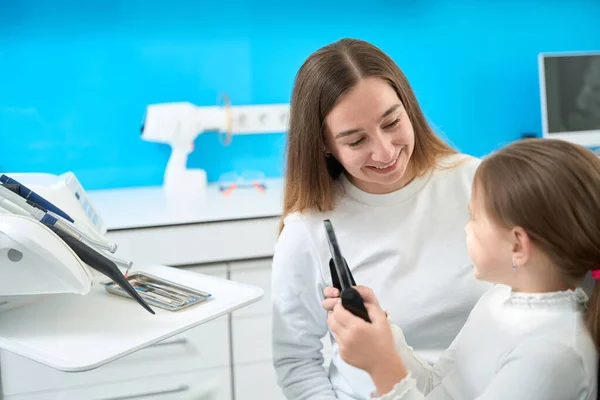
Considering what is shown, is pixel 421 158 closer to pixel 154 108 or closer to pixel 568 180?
pixel 568 180

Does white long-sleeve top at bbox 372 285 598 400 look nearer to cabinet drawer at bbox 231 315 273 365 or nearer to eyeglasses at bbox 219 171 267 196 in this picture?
cabinet drawer at bbox 231 315 273 365

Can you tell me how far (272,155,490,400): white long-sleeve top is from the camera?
44.1 inches

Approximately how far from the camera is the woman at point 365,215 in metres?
1.08

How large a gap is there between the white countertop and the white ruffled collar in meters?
1.08

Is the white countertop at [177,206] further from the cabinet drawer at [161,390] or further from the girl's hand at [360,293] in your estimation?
the girl's hand at [360,293]

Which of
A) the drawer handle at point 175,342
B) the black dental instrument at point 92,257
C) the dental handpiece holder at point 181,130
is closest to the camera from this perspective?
the black dental instrument at point 92,257

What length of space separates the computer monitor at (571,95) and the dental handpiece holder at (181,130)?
1308mm

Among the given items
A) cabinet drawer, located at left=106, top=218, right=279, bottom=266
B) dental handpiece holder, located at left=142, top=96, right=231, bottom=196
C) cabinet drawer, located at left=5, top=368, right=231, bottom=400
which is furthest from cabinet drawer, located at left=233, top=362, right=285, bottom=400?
dental handpiece holder, located at left=142, top=96, right=231, bottom=196

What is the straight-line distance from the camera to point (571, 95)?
8.24ft

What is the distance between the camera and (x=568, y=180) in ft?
2.47

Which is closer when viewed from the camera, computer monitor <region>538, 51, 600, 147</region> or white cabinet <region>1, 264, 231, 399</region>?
white cabinet <region>1, 264, 231, 399</region>

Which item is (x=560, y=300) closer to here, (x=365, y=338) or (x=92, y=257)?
(x=365, y=338)

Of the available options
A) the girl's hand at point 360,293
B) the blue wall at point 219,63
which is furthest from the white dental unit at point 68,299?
the blue wall at point 219,63

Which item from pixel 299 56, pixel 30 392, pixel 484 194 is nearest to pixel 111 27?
pixel 299 56
